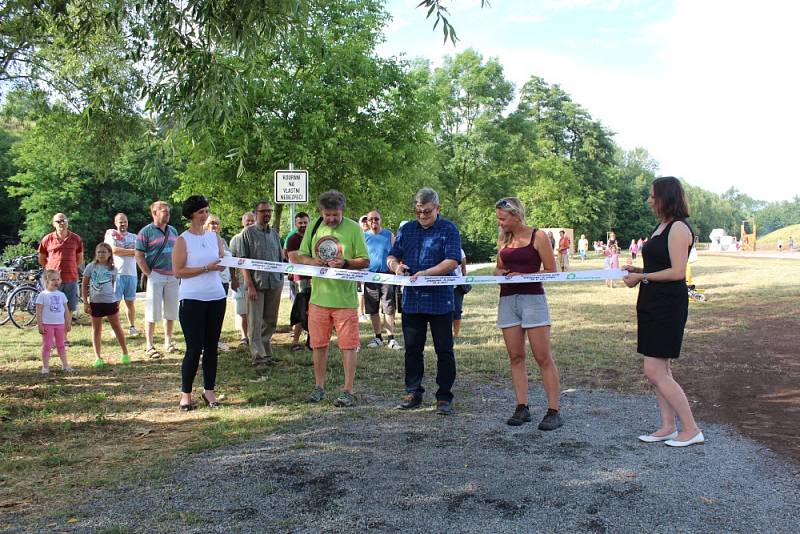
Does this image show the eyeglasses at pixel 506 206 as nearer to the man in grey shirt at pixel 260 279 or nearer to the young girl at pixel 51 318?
the man in grey shirt at pixel 260 279

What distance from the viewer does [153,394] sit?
682 cm

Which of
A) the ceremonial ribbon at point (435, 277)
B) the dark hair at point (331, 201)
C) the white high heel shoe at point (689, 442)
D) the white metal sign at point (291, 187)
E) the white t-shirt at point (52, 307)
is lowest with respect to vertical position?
the white high heel shoe at point (689, 442)

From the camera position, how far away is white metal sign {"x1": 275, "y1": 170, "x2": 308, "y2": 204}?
37.3ft

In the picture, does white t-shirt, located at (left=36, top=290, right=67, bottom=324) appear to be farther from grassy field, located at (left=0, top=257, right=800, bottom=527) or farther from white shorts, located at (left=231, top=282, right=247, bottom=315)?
white shorts, located at (left=231, top=282, right=247, bottom=315)

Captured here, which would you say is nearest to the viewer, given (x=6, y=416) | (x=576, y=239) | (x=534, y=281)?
(x=534, y=281)

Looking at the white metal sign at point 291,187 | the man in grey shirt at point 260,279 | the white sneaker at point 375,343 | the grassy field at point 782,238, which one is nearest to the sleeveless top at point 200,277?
the man in grey shirt at point 260,279

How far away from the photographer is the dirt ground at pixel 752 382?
17.8ft

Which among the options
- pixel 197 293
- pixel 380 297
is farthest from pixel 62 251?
pixel 197 293

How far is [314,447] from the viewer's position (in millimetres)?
4863

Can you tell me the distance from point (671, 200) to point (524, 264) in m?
1.23

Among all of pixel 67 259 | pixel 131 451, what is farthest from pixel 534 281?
pixel 67 259

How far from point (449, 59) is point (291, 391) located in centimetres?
4526

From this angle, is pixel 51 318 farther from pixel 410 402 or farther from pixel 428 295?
pixel 428 295

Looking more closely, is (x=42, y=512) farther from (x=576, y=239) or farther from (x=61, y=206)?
(x=576, y=239)
